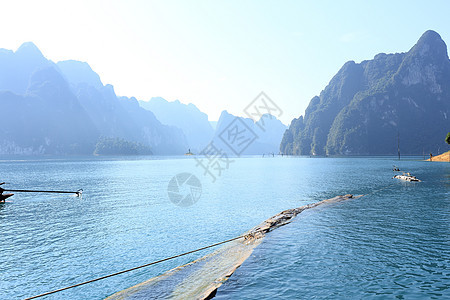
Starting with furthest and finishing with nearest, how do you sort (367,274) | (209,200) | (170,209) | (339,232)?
(209,200), (170,209), (339,232), (367,274)

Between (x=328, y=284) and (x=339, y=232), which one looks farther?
(x=339, y=232)

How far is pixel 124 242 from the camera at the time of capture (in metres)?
21.0

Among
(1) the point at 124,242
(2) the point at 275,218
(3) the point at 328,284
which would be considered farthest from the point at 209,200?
(3) the point at 328,284

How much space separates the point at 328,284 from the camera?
13.1 metres

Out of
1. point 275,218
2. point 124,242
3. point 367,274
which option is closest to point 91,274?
point 124,242

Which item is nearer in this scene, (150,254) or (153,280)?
(153,280)

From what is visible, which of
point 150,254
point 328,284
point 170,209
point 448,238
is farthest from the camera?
point 170,209

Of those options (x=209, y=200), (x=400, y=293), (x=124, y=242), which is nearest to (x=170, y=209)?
(x=209, y=200)

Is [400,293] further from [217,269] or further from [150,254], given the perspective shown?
[150,254]

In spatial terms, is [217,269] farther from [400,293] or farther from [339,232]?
[339,232]

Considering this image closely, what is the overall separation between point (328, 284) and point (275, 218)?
1361 centimetres

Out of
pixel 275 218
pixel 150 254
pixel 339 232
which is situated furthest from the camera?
pixel 275 218

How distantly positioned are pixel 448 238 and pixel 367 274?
11010 millimetres

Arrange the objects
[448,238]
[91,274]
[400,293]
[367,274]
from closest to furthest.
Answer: [400,293] → [367,274] → [91,274] → [448,238]
